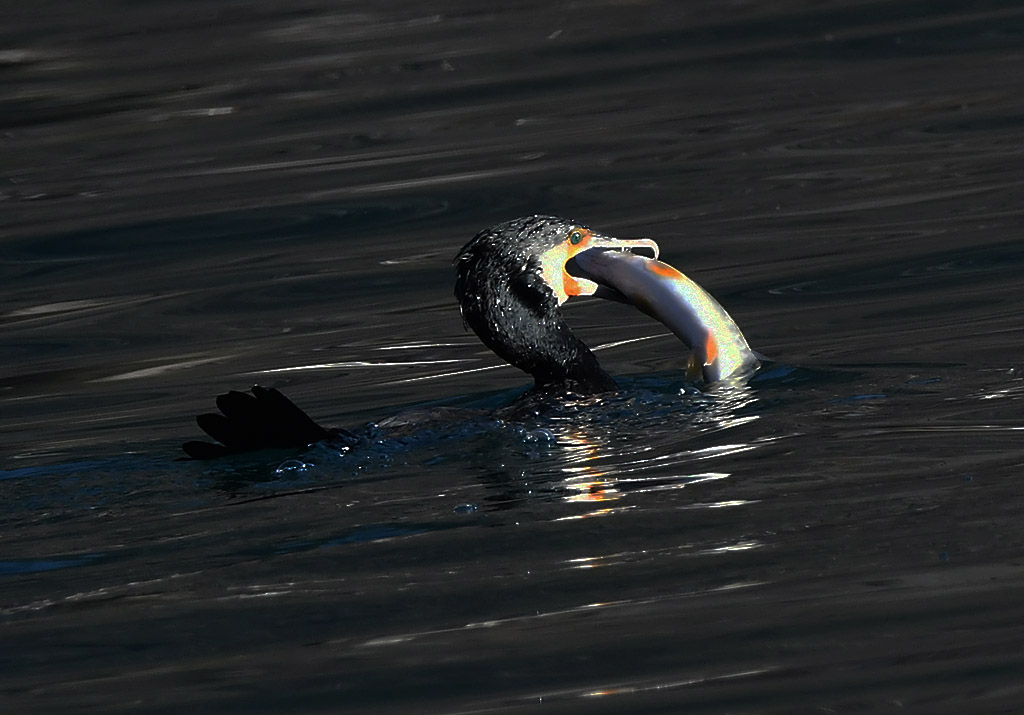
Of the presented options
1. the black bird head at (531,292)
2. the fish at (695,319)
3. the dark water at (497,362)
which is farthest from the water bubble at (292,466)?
the fish at (695,319)

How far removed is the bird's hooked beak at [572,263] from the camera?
736 cm

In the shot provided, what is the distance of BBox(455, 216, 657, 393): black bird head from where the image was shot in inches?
285

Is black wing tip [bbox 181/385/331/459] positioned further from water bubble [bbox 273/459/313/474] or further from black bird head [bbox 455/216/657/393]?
black bird head [bbox 455/216/657/393]

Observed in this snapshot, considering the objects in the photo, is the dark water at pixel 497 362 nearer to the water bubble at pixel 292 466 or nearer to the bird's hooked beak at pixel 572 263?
the water bubble at pixel 292 466

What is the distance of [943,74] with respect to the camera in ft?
44.6

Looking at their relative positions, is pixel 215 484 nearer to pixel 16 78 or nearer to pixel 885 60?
pixel 885 60

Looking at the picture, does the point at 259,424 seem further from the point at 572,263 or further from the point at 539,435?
the point at 572,263

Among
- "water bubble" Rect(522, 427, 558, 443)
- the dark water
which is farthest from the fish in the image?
"water bubble" Rect(522, 427, 558, 443)

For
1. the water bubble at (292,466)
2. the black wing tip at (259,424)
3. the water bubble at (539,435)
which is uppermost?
the black wing tip at (259,424)

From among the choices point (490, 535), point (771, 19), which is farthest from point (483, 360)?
point (771, 19)

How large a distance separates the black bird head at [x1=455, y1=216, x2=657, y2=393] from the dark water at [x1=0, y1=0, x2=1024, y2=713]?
37 cm

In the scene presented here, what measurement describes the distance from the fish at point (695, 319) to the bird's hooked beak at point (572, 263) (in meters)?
0.20

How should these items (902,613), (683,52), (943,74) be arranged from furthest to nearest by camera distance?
(683,52), (943,74), (902,613)

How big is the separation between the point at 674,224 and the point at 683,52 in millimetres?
4265
